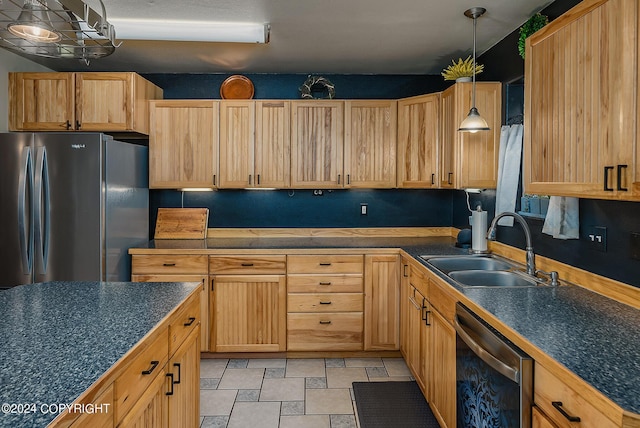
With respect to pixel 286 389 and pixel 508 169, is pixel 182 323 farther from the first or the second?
pixel 508 169

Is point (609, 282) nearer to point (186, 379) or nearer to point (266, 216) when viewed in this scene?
point (186, 379)

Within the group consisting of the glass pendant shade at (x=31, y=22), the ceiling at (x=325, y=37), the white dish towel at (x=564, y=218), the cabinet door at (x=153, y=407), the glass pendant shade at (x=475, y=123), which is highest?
the ceiling at (x=325, y=37)

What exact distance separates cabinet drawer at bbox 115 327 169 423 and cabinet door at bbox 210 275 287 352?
186 centimetres

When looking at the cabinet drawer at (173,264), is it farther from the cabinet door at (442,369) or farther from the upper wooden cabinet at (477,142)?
the upper wooden cabinet at (477,142)

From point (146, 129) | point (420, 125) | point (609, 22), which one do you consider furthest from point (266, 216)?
point (609, 22)

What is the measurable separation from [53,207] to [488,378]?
116 inches

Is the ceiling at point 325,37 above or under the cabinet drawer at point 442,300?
above

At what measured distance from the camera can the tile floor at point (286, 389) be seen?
2.58m

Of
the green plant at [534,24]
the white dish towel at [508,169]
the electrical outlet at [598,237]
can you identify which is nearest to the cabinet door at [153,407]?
the electrical outlet at [598,237]

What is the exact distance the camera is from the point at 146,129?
3.74 m

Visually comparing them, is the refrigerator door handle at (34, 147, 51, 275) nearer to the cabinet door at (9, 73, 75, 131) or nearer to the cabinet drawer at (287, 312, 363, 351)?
the cabinet door at (9, 73, 75, 131)

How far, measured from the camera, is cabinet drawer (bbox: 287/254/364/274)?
136 inches

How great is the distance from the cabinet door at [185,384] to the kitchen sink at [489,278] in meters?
1.41

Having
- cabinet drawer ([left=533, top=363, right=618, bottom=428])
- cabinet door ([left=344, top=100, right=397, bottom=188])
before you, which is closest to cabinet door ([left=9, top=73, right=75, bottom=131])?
cabinet door ([left=344, top=100, right=397, bottom=188])
